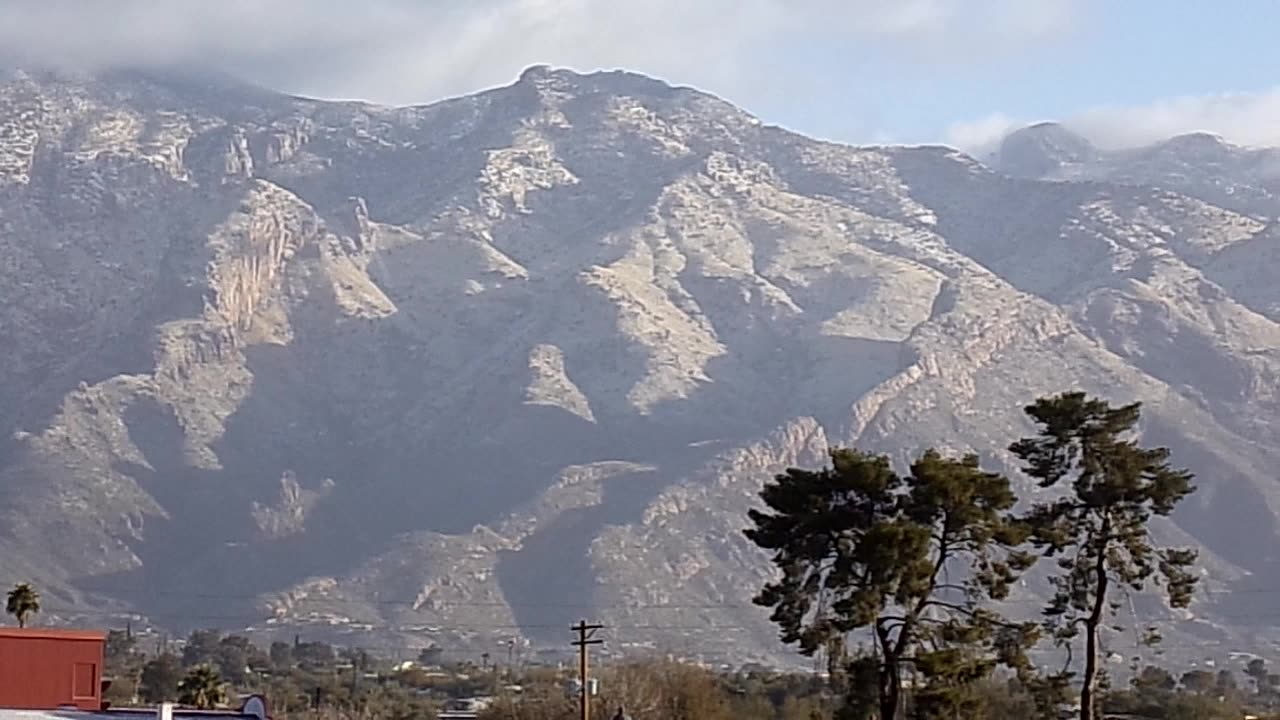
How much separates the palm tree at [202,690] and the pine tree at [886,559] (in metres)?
48.7

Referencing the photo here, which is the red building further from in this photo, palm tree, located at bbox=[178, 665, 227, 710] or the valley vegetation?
palm tree, located at bbox=[178, 665, 227, 710]

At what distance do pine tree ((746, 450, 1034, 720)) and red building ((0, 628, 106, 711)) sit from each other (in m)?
23.6

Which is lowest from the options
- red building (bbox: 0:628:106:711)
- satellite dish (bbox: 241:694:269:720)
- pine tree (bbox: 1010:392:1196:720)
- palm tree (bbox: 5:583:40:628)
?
satellite dish (bbox: 241:694:269:720)

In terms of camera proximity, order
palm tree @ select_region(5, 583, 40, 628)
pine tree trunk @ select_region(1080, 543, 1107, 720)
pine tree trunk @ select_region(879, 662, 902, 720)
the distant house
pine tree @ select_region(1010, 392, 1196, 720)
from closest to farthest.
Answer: pine tree trunk @ select_region(879, 662, 902, 720), pine tree trunk @ select_region(1080, 543, 1107, 720), pine tree @ select_region(1010, 392, 1196, 720), the distant house, palm tree @ select_region(5, 583, 40, 628)

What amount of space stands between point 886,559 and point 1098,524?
726 centimetres

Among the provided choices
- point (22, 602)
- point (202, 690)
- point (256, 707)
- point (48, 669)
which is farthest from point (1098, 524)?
point (22, 602)

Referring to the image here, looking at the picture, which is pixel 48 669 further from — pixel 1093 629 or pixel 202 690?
pixel 202 690

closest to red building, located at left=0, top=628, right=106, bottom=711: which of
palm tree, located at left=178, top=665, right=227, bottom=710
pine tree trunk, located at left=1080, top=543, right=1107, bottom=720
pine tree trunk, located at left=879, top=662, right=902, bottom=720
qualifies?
pine tree trunk, located at left=879, top=662, right=902, bottom=720

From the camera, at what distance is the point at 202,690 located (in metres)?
102

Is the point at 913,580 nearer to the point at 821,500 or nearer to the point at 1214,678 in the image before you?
the point at 821,500

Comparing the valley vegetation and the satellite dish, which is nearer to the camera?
the satellite dish

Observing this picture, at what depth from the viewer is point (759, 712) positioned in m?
100

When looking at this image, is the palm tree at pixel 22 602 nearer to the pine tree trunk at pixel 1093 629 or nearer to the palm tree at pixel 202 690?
the palm tree at pixel 202 690

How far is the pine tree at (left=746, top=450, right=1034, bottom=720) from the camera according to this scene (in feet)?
188
